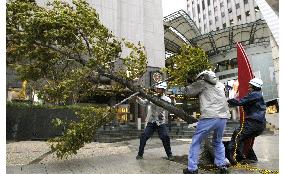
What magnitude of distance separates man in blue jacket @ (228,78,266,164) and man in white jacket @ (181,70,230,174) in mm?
862

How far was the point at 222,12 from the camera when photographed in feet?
216

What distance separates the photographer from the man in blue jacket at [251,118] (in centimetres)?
627

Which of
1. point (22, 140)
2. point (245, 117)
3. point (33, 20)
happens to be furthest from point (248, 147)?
point (22, 140)

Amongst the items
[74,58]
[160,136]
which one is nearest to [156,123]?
[160,136]

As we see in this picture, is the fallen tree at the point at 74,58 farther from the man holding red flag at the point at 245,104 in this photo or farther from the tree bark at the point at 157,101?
the man holding red flag at the point at 245,104

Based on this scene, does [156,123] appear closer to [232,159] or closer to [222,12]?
[232,159]

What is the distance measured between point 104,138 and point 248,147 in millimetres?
8282

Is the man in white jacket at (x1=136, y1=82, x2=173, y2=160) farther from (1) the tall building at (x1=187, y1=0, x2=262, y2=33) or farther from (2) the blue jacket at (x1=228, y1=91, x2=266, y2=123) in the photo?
(1) the tall building at (x1=187, y1=0, x2=262, y2=33)

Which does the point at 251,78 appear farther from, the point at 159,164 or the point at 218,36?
the point at 218,36

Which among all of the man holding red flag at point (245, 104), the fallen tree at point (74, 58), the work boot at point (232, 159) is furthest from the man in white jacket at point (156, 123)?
the man holding red flag at point (245, 104)

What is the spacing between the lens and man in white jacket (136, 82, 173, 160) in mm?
7418

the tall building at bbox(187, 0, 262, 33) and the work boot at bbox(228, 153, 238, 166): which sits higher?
the tall building at bbox(187, 0, 262, 33)

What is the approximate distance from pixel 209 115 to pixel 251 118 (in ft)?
4.73

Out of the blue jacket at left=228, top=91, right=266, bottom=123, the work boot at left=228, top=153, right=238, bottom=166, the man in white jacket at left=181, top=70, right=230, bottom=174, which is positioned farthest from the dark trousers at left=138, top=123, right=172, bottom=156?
the blue jacket at left=228, top=91, right=266, bottom=123
